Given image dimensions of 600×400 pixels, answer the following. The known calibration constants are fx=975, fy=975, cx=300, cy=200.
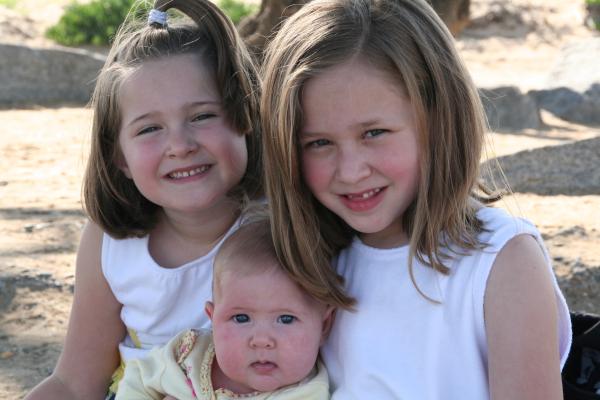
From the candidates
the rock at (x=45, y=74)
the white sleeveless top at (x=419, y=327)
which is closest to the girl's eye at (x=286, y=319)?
the white sleeveless top at (x=419, y=327)

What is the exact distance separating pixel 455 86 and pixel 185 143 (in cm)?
63

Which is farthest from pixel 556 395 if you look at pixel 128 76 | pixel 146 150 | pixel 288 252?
pixel 128 76

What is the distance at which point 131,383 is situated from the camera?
2.21 meters

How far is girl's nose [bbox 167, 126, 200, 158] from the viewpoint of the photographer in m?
2.15

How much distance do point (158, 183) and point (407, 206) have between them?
597mm

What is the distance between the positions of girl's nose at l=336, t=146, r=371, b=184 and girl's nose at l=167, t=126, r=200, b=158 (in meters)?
0.45

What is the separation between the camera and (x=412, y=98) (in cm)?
183

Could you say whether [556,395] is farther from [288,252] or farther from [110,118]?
[110,118]

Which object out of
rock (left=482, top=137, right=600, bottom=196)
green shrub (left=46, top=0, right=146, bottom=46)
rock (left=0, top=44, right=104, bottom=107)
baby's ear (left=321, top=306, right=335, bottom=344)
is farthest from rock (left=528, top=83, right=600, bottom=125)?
baby's ear (left=321, top=306, right=335, bottom=344)

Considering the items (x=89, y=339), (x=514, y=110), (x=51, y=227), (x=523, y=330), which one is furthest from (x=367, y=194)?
(x=514, y=110)

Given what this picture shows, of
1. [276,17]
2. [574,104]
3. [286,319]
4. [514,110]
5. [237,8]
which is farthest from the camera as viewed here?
[237,8]

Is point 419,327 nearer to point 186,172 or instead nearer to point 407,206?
point 407,206

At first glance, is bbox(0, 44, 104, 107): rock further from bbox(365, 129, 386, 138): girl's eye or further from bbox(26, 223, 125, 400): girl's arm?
bbox(365, 129, 386, 138): girl's eye

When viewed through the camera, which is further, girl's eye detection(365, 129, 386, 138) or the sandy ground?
the sandy ground
